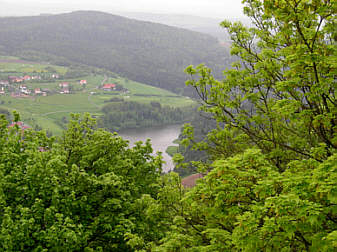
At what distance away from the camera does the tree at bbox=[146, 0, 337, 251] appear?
20.0 feet

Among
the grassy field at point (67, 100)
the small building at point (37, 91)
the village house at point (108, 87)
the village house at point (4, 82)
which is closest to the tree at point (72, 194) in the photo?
the grassy field at point (67, 100)

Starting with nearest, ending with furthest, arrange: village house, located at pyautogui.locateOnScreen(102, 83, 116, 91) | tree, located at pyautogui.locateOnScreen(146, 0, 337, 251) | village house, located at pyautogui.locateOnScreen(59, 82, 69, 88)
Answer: tree, located at pyautogui.locateOnScreen(146, 0, 337, 251), village house, located at pyautogui.locateOnScreen(59, 82, 69, 88), village house, located at pyautogui.locateOnScreen(102, 83, 116, 91)

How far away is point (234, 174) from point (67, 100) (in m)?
152

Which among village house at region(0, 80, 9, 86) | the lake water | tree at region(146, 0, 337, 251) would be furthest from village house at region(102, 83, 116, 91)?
tree at region(146, 0, 337, 251)

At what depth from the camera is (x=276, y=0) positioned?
870 centimetres

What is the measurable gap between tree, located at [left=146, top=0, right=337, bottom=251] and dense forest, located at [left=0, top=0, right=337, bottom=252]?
0.04 m

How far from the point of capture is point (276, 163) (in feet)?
38.6

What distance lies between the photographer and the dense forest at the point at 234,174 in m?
6.60

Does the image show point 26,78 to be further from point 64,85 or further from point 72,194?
point 72,194

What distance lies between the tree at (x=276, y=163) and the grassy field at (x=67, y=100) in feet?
325

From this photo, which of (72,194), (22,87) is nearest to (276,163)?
(72,194)

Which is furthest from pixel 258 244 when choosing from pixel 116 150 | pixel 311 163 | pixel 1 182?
pixel 116 150

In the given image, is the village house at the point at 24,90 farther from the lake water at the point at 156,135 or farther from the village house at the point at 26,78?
the lake water at the point at 156,135

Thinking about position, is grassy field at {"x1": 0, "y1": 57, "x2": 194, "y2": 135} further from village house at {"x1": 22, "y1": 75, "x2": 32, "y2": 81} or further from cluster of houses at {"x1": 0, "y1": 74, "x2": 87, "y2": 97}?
village house at {"x1": 22, "y1": 75, "x2": 32, "y2": 81}
